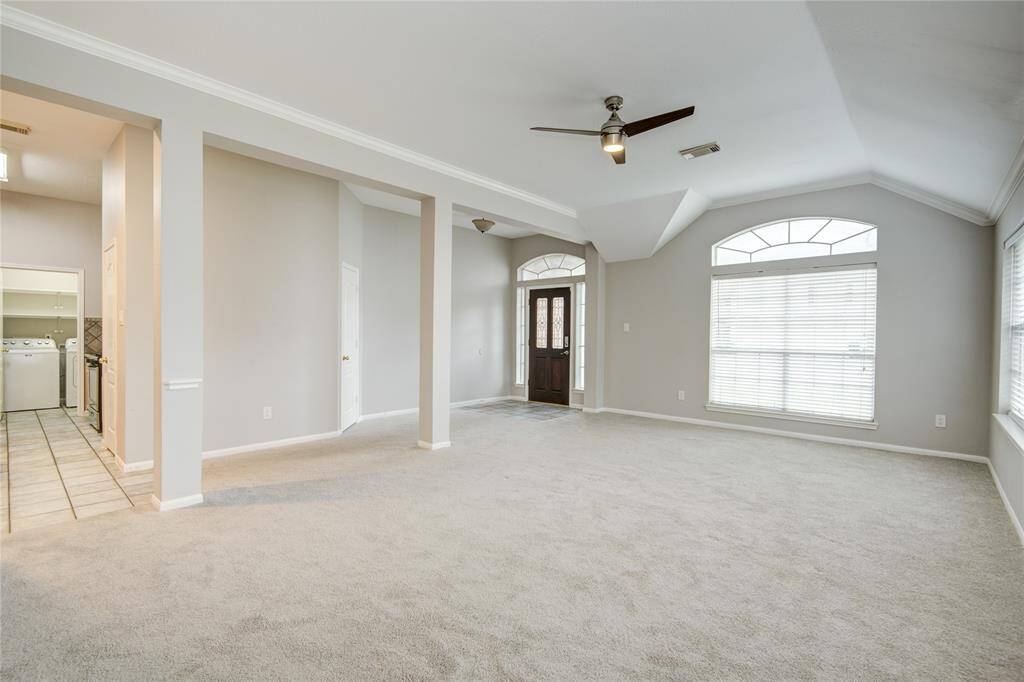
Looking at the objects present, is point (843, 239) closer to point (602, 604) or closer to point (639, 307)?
point (639, 307)

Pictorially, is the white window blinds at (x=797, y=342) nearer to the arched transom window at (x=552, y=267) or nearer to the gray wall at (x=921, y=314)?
the gray wall at (x=921, y=314)

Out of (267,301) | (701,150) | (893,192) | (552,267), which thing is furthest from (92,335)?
(893,192)

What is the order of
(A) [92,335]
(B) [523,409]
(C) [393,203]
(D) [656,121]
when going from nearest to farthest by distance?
(D) [656,121]
(C) [393,203]
(A) [92,335]
(B) [523,409]

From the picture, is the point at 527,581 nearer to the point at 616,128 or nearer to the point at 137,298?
the point at 616,128

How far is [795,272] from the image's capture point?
5707 mm

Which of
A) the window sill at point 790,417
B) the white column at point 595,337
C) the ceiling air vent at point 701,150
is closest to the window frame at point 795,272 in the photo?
the window sill at point 790,417

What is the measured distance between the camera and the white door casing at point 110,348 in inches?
173

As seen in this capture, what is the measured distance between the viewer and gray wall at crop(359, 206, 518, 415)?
6.69 m

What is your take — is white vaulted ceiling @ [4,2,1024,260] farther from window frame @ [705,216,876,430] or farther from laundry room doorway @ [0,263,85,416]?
laundry room doorway @ [0,263,85,416]

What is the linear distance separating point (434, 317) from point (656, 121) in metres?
2.64

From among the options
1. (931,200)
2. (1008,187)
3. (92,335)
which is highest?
(931,200)

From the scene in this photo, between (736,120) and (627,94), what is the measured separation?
101cm

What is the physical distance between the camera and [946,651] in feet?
6.09

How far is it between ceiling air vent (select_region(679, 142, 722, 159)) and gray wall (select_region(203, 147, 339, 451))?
3610mm
